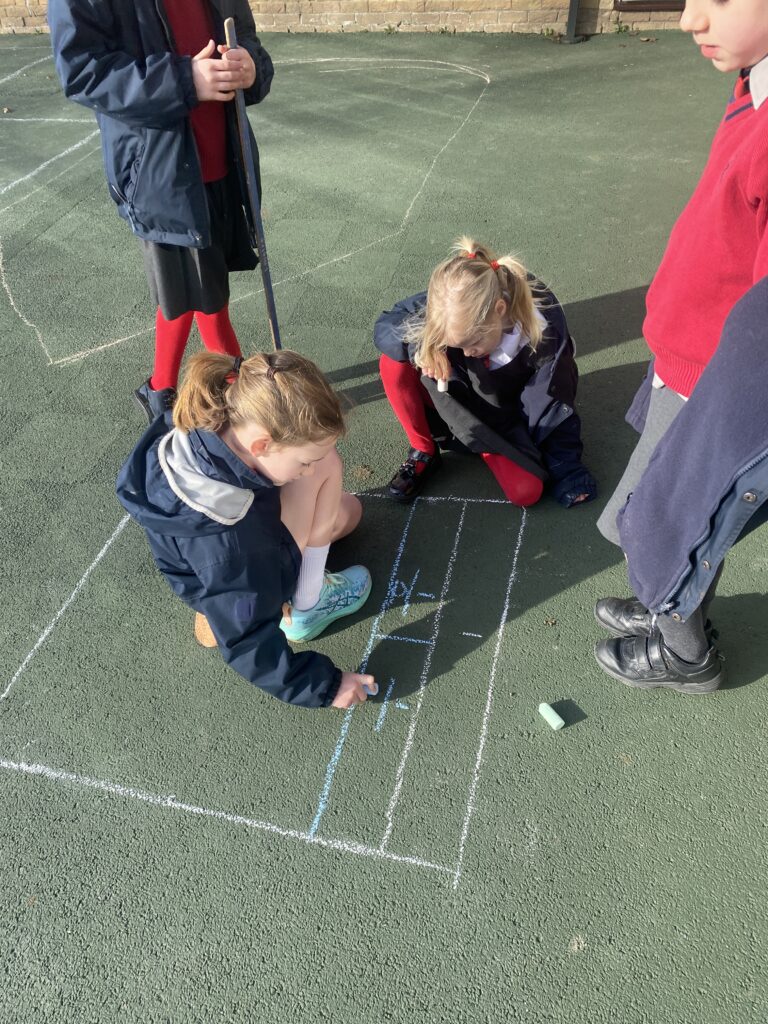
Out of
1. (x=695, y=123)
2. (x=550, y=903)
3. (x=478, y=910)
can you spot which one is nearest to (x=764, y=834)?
(x=550, y=903)

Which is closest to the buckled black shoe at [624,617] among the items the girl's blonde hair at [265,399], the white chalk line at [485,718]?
the white chalk line at [485,718]

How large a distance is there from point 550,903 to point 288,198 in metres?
4.85

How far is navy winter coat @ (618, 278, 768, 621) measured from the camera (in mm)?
1384

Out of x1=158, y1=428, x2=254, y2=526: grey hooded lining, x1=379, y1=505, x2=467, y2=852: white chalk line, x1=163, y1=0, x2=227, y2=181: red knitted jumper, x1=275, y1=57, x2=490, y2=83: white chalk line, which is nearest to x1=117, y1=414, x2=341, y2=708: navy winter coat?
x1=158, y1=428, x2=254, y2=526: grey hooded lining

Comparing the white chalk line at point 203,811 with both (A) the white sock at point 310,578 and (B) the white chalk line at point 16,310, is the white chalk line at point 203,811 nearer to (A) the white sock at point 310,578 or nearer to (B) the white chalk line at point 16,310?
(A) the white sock at point 310,578

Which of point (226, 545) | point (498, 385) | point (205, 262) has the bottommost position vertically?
point (498, 385)

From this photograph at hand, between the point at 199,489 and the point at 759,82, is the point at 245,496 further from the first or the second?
the point at 759,82

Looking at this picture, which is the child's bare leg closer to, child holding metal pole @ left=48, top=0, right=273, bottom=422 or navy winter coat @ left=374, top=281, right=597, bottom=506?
navy winter coat @ left=374, top=281, right=597, bottom=506

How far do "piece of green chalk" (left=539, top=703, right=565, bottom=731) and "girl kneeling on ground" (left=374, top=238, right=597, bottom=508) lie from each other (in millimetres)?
914

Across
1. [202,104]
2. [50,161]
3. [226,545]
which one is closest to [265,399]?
[226,545]

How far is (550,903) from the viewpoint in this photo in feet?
6.57

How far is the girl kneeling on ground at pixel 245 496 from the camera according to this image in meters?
2.02

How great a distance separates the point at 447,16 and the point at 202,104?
20.9 feet

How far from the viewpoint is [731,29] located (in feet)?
4.89
